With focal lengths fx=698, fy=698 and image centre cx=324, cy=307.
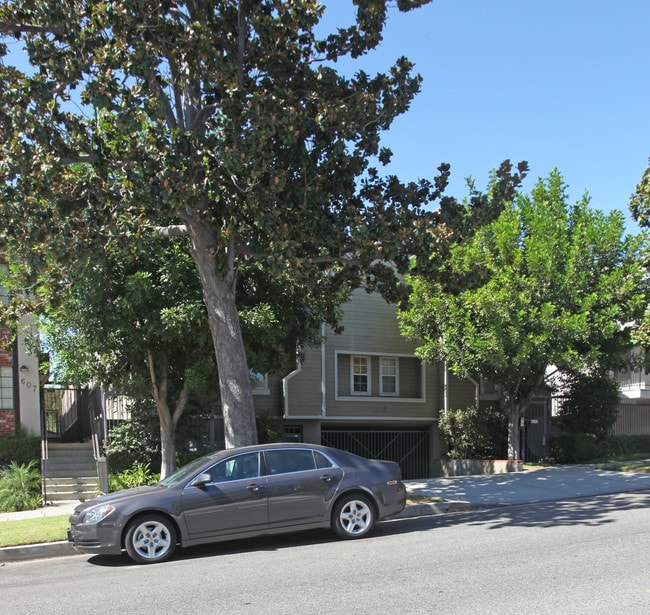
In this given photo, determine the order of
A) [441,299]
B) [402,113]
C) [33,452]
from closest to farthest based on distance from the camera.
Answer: [402,113] → [33,452] → [441,299]

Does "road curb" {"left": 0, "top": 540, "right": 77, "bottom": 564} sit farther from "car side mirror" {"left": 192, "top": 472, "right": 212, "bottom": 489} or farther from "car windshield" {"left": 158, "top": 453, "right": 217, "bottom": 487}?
"car side mirror" {"left": 192, "top": 472, "right": 212, "bottom": 489}

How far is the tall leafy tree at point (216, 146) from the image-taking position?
35.7 feet

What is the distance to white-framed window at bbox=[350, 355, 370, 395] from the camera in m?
22.8

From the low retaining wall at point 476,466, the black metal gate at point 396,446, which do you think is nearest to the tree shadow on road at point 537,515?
the low retaining wall at point 476,466

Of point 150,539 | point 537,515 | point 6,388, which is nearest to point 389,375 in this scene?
point 6,388

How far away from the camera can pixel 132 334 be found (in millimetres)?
13625

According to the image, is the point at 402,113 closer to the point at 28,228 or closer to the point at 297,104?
the point at 297,104

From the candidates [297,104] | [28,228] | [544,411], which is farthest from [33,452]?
[544,411]

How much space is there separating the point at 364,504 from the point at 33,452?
423 inches

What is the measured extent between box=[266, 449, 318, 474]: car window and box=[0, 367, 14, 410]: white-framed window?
10.9 metres

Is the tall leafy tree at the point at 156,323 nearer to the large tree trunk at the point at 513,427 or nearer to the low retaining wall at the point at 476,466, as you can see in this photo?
the large tree trunk at the point at 513,427

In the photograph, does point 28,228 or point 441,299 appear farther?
point 441,299

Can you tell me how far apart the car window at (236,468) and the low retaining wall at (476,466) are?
11979 millimetres

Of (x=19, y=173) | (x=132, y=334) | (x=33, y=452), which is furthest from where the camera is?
(x=33, y=452)
